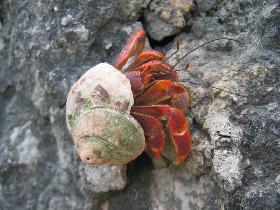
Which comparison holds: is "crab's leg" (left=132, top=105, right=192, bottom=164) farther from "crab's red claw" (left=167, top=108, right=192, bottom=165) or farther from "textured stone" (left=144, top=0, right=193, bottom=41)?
"textured stone" (left=144, top=0, right=193, bottom=41)

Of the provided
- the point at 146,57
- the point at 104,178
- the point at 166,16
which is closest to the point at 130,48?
the point at 146,57

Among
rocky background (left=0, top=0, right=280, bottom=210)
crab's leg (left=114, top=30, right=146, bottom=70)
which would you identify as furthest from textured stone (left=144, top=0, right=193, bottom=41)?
crab's leg (left=114, top=30, right=146, bottom=70)

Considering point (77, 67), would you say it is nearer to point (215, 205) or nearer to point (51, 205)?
point (51, 205)

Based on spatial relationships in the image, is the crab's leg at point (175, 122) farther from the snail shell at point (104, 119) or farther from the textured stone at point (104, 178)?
the textured stone at point (104, 178)

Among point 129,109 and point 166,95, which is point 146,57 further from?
point 129,109

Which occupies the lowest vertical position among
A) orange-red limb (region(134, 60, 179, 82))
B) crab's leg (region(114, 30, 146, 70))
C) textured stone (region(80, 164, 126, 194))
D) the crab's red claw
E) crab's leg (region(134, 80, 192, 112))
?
textured stone (region(80, 164, 126, 194))

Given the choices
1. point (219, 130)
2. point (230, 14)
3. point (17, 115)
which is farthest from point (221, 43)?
point (17, 115)

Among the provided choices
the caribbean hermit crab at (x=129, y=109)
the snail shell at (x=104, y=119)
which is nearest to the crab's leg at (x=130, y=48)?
the caribbean hermit crab at (x=129, y=109)
